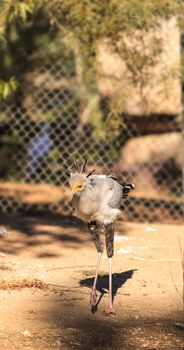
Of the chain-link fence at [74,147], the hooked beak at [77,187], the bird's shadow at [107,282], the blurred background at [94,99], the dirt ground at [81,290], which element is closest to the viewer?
the dirt ground at [81,290]

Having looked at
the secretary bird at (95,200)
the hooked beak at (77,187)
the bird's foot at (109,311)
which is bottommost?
the bird's foot at (109,311)

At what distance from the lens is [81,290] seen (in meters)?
5.38

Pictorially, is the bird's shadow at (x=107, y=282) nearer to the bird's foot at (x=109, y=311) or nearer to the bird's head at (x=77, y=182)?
the bird's foot at (x=109, y=311)

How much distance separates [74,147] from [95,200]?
18.3 feet

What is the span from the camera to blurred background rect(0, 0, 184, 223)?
8.75m

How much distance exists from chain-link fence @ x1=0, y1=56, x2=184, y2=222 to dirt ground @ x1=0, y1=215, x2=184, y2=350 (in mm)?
2021

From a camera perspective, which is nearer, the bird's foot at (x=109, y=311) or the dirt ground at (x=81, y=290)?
the dirt ground at (x=81, y=290)

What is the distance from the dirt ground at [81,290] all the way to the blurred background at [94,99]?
986 mm

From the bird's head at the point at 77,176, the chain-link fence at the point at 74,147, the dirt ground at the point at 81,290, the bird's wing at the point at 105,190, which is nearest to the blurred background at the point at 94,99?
the chain-link fence at the point at 74,147

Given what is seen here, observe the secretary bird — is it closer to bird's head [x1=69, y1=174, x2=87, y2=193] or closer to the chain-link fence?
bird's head [x1=69, y1=174, x2=87, y2=193]

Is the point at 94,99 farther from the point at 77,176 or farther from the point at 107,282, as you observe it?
the point at 77,176

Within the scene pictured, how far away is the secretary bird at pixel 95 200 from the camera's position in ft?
15.6

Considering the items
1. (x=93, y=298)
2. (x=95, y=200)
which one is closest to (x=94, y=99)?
(x=95, y=200)

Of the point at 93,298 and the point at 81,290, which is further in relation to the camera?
the point at 81,290
